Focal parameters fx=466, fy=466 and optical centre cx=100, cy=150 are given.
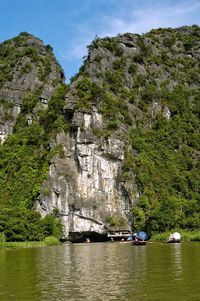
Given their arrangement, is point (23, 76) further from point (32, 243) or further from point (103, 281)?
point (103, 281)

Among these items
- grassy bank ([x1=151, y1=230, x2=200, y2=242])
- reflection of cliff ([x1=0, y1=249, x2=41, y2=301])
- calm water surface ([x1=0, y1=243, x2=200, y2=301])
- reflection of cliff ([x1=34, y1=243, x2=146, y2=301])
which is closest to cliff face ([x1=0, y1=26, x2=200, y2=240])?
grassy bank ([x1=151, y1=230, x2=200, y2=242])

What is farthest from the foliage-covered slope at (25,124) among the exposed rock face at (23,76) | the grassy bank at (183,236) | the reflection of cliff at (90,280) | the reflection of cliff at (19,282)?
the reflection of cliff at (90,280)

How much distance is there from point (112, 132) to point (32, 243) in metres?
22.5

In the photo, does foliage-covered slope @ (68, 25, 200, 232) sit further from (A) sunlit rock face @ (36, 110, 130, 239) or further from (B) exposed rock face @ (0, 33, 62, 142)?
(B) exposed rock face @ (0, 33, 62, 142)

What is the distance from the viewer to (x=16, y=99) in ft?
259

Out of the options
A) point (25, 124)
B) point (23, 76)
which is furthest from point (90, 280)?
point (23, 76)

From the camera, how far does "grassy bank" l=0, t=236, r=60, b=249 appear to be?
1640 inches

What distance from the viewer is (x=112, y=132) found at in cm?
6272

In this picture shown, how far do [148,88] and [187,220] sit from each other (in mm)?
26207

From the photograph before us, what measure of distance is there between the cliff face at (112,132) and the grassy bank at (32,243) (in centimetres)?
684

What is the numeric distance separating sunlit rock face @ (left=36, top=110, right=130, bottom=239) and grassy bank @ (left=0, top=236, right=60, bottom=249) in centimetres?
661

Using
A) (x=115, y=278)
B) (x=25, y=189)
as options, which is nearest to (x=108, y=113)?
(x=25, y=189)

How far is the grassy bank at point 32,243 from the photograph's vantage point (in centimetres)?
4167

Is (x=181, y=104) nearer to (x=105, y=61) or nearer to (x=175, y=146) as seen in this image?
(x=175, y=146)
